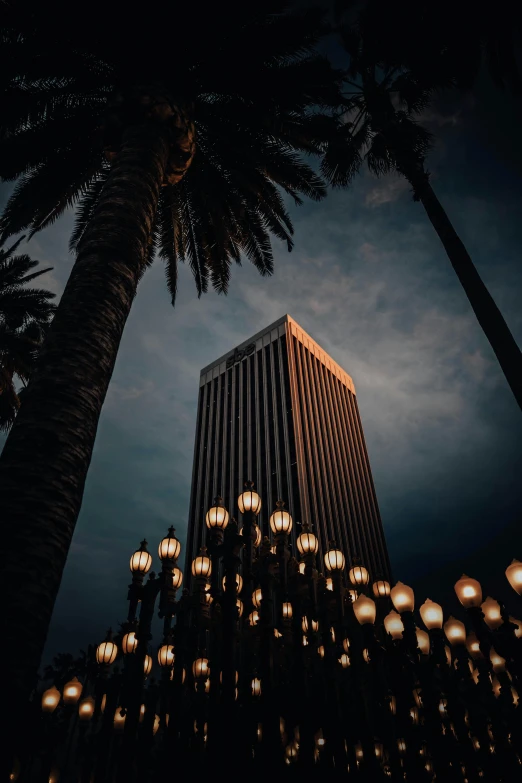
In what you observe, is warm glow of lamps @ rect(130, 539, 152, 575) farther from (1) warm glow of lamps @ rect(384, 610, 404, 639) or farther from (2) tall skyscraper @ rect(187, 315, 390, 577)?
(2) tall skyscraper @ rect(187, 315, 390, 577)

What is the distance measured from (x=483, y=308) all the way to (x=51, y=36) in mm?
8115

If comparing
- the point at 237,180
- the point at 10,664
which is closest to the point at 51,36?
the point at 237,180

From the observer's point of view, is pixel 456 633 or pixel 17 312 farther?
pixel 17 312

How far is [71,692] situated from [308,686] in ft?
16.9

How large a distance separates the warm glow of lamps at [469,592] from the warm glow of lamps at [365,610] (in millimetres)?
1260

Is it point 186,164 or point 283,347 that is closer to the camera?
point 186,164

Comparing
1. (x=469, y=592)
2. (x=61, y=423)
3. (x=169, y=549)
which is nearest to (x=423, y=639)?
(x=469, y=592)

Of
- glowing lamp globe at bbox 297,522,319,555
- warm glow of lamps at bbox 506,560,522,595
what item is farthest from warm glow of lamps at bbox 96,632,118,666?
warm glow of lamps at bbox 506,560,522,595

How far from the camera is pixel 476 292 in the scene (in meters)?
6.60

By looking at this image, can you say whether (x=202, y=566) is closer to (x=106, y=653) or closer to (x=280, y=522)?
(x=280, y=522)

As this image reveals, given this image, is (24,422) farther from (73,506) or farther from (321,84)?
(321,84)

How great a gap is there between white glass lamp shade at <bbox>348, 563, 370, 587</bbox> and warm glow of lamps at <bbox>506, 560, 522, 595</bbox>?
7.69ft

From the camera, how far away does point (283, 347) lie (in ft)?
205

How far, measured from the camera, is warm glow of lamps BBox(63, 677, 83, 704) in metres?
7.93
